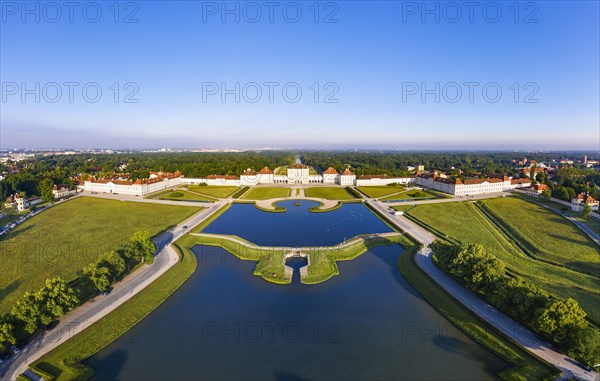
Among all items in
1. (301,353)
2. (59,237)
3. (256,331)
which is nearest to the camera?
(301,353)

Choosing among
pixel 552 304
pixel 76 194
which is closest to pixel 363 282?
pixel 552 304

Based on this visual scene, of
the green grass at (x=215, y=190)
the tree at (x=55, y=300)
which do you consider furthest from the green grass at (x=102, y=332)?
the green grass at (x=215, y=190)

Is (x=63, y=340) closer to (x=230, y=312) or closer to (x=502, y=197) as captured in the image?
(x=230, y=312)

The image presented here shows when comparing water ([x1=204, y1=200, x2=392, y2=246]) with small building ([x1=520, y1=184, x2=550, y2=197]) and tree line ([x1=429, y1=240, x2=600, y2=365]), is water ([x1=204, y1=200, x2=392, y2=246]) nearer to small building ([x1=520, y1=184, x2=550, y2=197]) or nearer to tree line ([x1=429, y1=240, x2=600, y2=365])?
tree line ([x1=429, y1=240, x2=600, y2=365])

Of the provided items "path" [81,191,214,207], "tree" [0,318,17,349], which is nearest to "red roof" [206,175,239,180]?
"path" [81,191,214,207]

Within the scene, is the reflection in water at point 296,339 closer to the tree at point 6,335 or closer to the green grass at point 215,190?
the tree at point 6,335

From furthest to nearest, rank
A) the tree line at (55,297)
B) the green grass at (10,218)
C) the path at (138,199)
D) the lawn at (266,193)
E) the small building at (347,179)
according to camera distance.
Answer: the small building at (347,179) → the lawn at (266,193) → the path at (138,199) → the green grass at (10,218) → the tree line at (55,297)
